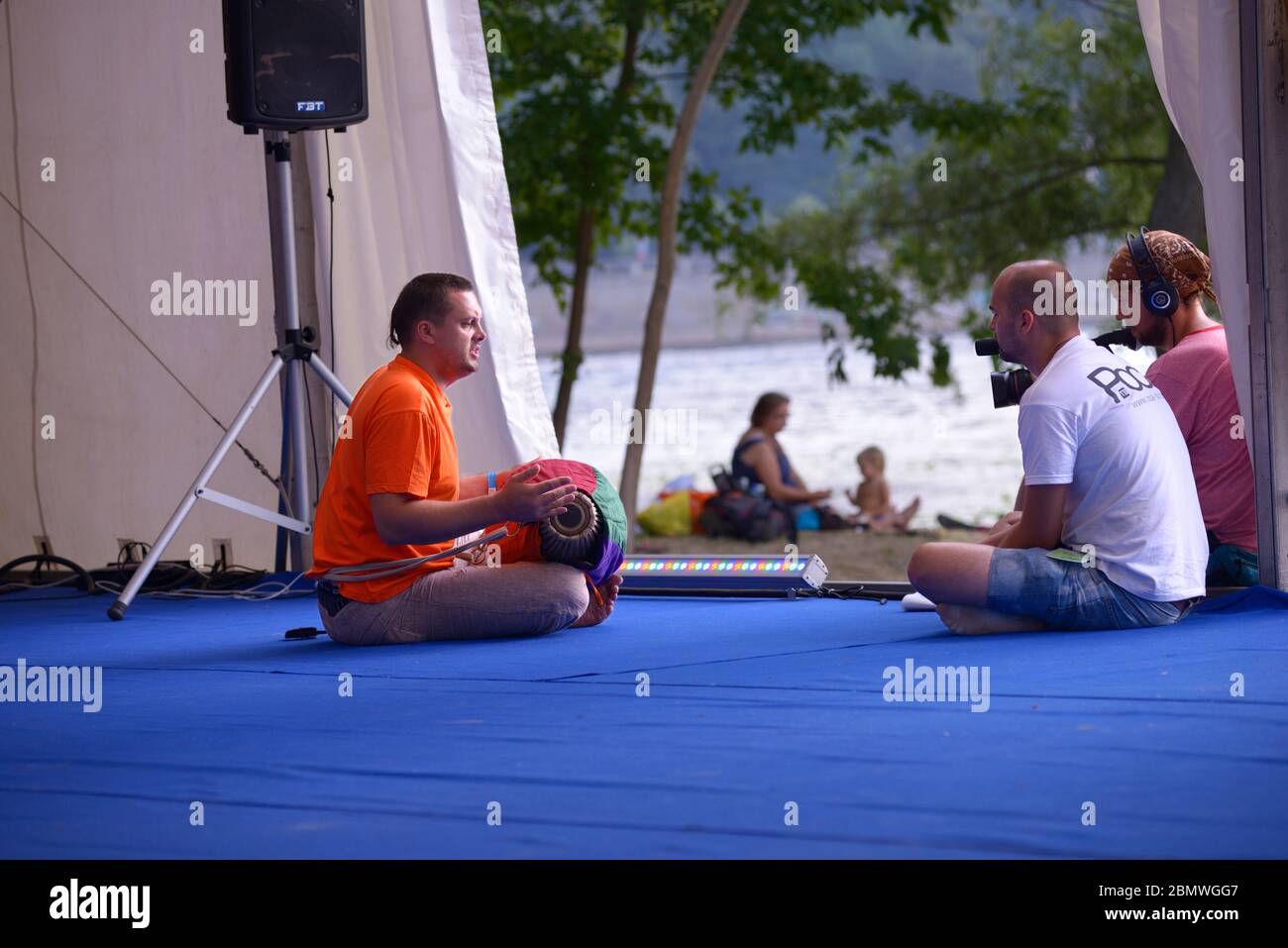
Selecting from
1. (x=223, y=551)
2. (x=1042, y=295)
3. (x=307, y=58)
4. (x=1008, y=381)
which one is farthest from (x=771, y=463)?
(x=1042, y=295)

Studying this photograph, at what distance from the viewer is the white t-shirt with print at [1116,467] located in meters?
3.72

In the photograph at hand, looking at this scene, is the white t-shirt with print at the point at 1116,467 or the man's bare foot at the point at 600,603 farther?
the man's bare foot at the point at 600,603

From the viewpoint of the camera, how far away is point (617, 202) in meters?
10.0

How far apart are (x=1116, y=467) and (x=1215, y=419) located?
30.8 inches

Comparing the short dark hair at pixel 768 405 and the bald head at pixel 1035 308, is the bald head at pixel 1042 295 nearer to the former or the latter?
the bald head at pixel 1035 308

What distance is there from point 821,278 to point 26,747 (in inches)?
312

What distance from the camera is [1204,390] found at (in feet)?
14.2

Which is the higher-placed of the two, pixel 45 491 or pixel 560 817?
pixel 45 491

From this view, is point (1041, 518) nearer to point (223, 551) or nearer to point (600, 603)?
point (600, 603)

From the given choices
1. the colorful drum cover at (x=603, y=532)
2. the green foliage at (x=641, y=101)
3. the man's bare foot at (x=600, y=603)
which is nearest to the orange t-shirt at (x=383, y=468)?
the colorful drum cover at (x=603, y=532)

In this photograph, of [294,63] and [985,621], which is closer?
[985,621]

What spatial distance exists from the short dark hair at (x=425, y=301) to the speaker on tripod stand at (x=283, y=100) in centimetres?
84
